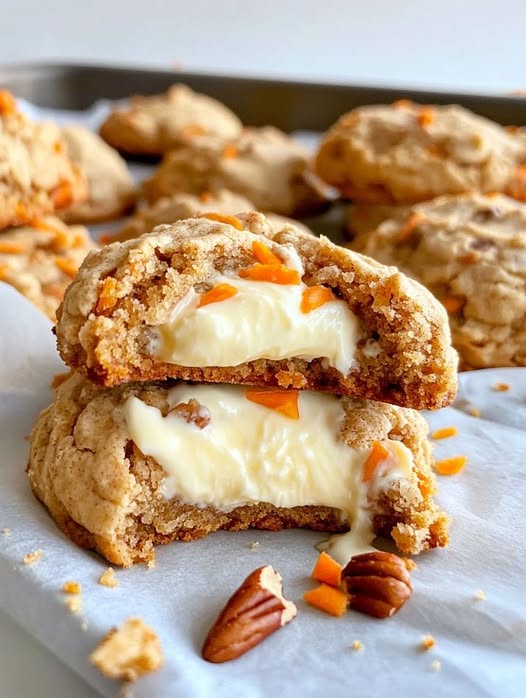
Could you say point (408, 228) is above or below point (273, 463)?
above

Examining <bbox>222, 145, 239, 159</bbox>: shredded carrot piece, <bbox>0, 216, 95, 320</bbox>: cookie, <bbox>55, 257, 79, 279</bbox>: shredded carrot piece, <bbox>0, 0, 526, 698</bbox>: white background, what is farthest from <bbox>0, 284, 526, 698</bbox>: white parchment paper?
<bbox>0, 0, 526, 698</bbox>: white background

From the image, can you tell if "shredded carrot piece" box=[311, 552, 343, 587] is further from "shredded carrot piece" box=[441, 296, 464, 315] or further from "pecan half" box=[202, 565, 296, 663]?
"shredded carrot piece" box=[441, 296, 464, 315]

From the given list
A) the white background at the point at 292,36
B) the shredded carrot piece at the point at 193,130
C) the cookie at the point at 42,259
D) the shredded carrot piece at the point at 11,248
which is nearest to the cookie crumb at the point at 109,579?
the cookie at the point at 42,259

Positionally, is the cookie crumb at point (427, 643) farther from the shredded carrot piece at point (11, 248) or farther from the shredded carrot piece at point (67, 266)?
the shredded carrot piece at point (11, 248)

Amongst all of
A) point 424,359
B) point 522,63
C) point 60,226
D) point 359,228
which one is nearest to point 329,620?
point 424,359

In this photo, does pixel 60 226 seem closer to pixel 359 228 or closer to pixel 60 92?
pixel 359 228

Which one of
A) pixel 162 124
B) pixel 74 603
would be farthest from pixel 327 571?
pixel 162 124

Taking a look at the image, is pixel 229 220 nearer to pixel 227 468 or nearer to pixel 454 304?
pixel 227 468
